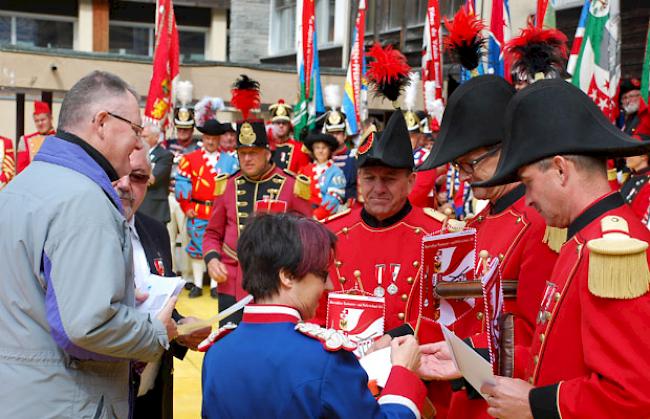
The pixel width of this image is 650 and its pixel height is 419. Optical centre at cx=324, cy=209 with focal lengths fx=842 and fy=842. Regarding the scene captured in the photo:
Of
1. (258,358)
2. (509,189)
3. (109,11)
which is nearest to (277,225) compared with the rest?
(258,358)

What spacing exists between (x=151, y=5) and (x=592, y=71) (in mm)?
21739

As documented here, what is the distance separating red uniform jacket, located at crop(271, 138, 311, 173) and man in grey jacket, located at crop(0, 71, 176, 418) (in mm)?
9226

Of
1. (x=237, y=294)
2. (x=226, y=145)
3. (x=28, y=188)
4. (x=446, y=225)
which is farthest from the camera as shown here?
(x=226, y=145)

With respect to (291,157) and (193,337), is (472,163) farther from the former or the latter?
(291,157)

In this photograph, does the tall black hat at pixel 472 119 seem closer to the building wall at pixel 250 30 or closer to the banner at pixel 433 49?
the banner at pixel 433 49

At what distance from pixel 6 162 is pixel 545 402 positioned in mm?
11176

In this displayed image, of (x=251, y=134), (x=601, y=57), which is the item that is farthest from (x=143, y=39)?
(x=601, y=57)

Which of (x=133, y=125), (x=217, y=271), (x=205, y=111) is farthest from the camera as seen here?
(x=205, y=111)

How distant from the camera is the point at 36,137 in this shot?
12508 millimetres

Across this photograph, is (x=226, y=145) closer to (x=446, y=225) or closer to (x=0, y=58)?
(x=0, y=58)

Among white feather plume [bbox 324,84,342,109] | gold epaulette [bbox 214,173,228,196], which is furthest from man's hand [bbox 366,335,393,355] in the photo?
white feather plume [bbox 324,84,342,109]

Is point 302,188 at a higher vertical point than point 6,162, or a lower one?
higher

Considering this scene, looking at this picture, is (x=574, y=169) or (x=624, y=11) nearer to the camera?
(x=574, y=169)

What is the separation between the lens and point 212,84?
55.1ft
